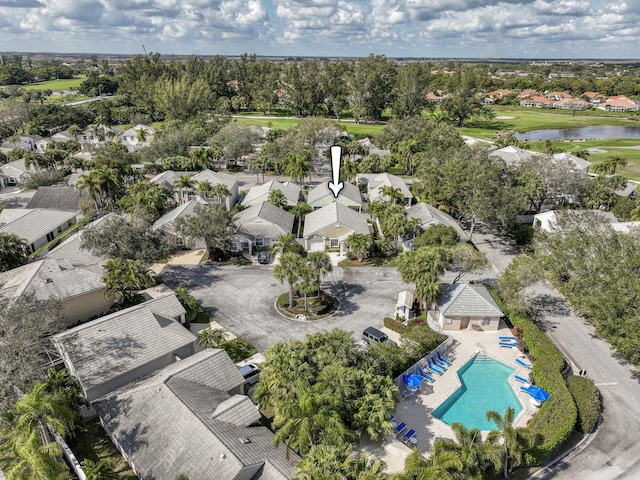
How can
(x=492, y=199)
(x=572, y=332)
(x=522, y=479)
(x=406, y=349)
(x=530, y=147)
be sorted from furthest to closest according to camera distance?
(x=530, y=147), (x=492, y=199), (x=572, y=332), (x=406, y=349), (x=522, y=479)

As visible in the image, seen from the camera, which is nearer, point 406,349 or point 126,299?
point 406,349

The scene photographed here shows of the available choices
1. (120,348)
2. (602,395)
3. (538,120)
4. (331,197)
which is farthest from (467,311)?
(538,120)

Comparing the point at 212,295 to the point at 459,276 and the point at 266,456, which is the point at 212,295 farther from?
the point at 459,276

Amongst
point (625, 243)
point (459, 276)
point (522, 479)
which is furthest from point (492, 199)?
point (522, 479)

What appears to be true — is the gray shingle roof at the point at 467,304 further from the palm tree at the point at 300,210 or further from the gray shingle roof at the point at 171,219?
the gray shingle roof at the point at 171,219

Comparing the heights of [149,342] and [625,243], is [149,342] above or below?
below

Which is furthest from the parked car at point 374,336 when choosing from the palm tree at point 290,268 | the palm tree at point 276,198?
the palm tree at point 276,198
